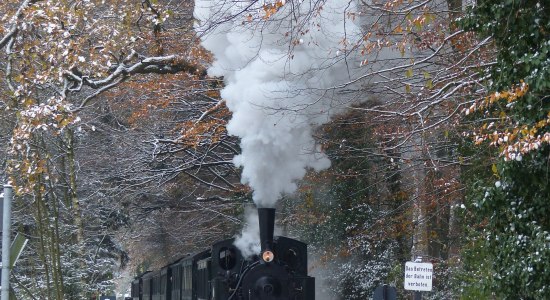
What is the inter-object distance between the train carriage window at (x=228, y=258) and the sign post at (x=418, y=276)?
264cm

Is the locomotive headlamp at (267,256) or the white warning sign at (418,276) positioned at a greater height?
the locomotive headlamp at (267,256)

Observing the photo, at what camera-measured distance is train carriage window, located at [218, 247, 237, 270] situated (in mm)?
13211

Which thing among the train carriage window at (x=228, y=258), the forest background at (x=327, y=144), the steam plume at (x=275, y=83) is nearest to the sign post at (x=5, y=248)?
the forest background at (x=327, y=144)

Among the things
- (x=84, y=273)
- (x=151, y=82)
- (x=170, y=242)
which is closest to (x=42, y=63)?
(x=151, y=82)

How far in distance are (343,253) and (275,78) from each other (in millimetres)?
10380

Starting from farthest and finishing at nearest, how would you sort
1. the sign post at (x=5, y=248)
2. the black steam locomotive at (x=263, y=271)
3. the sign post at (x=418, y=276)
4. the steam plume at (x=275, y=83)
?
1. the steam plume at (x=275, y=83)
2. the sign post at (x=418, y=276)
3. the black steam locomotive at (x=263, y=271)
4. the sign post at (x=5, y=248)

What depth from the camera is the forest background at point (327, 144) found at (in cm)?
1107

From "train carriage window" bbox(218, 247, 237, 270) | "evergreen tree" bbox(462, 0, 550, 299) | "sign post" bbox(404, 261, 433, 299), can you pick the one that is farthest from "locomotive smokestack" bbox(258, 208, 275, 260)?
"evergreen tree" bbox(462, 0, 550, 299)

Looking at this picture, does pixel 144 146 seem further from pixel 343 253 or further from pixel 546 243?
pixel 546 243

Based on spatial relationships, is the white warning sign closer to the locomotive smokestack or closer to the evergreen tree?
the evergreen tree

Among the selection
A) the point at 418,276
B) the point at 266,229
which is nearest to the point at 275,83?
the point at 266,229

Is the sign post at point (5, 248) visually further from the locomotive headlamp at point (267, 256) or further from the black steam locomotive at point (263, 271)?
the locomotive headlamp at point (267, 256)

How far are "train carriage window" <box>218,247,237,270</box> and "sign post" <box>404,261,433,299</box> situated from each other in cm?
264

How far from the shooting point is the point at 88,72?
52.6 feet
